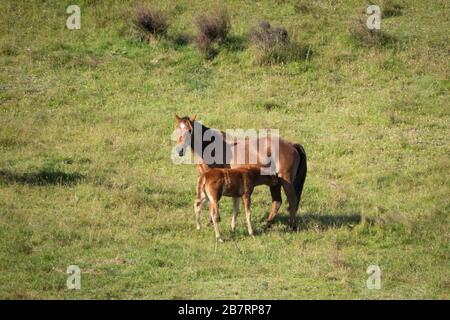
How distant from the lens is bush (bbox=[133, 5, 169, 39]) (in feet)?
83.1

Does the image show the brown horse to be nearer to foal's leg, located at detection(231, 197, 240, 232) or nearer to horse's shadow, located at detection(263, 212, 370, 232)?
horse's shadow, located at detection(263, 212, 370, 232)

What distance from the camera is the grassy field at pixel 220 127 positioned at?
45.8 feet

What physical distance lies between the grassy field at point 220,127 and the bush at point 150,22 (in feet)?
A: 1.34

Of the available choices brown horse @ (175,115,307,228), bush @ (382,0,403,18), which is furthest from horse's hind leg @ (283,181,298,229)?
bush @ (382,0,403,18)

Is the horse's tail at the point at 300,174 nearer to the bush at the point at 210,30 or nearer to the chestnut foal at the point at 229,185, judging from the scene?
the chestnut foal at the point at 229,185

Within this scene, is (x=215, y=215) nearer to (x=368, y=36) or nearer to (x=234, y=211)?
(x=234, y=211)

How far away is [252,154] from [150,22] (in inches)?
397

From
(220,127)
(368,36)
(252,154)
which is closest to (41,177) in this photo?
(252,154)

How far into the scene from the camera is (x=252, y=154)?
16438 millimetres

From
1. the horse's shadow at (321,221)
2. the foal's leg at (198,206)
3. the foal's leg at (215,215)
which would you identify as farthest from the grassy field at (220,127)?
the foal's leg at (198,206)

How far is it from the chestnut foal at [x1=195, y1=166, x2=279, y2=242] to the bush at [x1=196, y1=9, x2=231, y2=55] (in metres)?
9.41

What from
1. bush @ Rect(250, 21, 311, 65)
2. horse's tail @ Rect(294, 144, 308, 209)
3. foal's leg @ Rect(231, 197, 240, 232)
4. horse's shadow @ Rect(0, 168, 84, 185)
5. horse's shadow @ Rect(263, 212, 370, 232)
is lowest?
horse's shadow @ Rect(263, 212, 370, 232)
